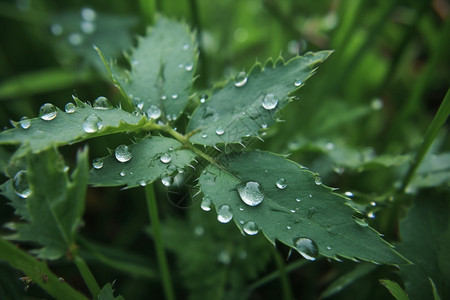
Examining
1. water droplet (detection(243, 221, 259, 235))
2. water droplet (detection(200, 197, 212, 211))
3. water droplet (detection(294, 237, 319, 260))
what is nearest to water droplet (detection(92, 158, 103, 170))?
water droplet (detection(200, 197, 212, 211))

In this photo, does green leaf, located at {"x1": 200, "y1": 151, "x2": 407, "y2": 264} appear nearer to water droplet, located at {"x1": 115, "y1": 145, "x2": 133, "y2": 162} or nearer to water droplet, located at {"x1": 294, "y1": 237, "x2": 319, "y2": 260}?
water droplet, located at {"x1": 294, "y1": 237, "x2": 319, "y2": 260}

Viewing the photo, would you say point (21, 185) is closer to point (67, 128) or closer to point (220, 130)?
point (67, 128)

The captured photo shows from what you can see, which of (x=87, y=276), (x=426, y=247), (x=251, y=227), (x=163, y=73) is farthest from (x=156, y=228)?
(x=426, y=247)

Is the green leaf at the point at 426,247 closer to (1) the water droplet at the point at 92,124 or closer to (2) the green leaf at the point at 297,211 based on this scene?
(2) the green leaf at the point at 297,211

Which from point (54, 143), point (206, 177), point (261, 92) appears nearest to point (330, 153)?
point (261, 92)

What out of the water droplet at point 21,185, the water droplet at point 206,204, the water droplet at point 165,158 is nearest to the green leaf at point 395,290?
the water droplet at point 206,204
